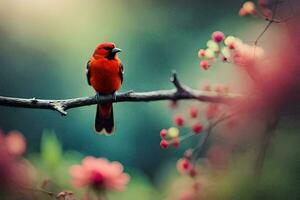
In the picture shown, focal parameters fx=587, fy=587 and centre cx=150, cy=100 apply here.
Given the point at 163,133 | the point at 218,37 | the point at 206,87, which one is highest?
the point at 218,37

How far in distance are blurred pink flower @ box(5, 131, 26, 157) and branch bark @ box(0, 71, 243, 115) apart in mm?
118

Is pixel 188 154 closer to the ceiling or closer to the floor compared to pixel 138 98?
closer to the floor

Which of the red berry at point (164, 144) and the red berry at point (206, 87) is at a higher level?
the red berry at point (206, 87)

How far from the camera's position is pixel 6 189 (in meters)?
1.47

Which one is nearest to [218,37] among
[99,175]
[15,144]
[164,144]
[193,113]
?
[193,113]

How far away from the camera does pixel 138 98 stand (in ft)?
4.74

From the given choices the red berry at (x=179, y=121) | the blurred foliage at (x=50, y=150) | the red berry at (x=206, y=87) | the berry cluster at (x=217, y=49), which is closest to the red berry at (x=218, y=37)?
the berry cluster at (x=217, y=49)

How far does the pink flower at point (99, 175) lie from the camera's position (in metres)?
1.47

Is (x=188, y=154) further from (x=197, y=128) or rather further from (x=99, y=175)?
(x=99, y=175)

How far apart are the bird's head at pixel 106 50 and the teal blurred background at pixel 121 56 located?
0.03m

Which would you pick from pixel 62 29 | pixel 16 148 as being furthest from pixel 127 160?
pixel 62 29

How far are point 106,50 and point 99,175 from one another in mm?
341

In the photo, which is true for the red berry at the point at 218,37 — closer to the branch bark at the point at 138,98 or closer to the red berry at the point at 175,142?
the branch bark at the point at 138,98

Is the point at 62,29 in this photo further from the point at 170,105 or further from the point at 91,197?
the point at 91,197
